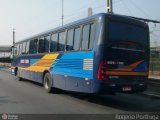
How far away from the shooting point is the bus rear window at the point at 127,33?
13.1m

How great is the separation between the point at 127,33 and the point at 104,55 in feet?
4.71

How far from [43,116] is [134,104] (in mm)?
4385

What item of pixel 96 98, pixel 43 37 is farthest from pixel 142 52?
pixel 43 37

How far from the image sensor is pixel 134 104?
13922mm

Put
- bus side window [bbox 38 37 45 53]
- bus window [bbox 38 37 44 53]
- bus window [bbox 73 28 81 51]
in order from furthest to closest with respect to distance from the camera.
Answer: bus window [bbox 38 37 44 53] → bus side window [bbox 38 37 45 53] → bus window [bbox 73 28 81 51]

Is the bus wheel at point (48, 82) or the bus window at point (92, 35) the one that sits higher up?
the bus window at point (92, 35)

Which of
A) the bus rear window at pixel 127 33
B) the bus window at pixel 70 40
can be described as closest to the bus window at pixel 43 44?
the bus window at pixel 70 40

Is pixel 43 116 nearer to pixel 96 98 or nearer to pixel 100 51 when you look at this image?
pixel 100 51

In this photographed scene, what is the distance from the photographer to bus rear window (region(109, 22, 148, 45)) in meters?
13.1

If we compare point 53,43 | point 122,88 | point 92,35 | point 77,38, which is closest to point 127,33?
point 92,35

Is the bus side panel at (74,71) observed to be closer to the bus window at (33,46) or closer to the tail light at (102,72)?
the tail light at (102,72)

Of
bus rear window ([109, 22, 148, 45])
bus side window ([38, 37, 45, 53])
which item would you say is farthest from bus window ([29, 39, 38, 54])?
bus rear window ([109, 22, 148, 45])

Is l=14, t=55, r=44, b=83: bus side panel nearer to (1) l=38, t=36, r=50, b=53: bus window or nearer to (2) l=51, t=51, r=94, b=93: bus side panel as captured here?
(1) l=38, t=36, r=50, b=53: bus window

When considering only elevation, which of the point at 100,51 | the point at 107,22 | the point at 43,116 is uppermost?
the point at 107,22
